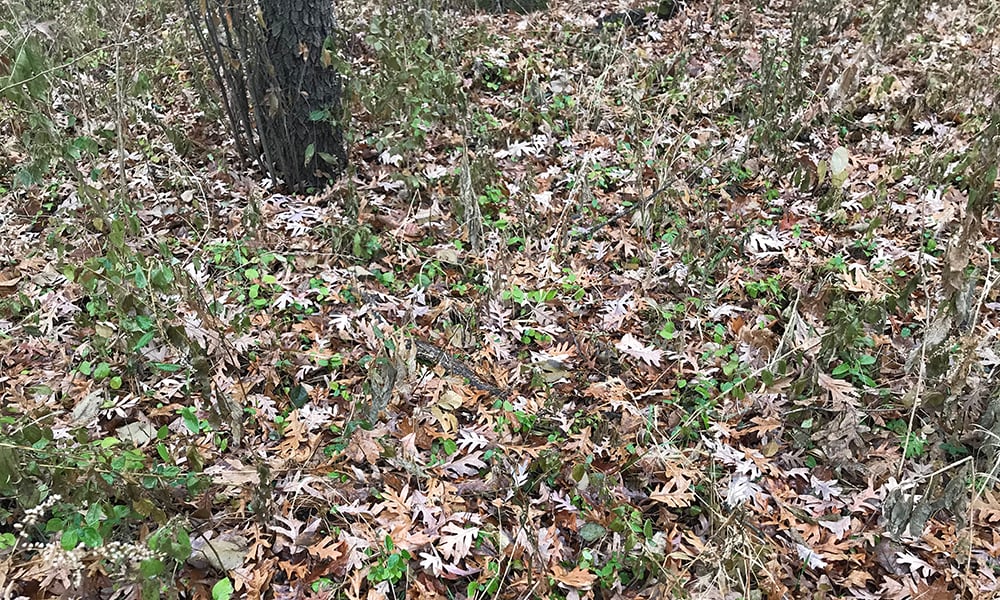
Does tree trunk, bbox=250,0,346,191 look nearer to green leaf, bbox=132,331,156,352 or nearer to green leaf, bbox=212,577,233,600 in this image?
green leaf, bbox=132,331,156,352

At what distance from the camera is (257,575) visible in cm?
243

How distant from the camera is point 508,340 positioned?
356 cm

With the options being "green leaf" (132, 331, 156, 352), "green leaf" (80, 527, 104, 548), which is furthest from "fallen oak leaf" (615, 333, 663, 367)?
"green leaf" (80, 527, 104, 548)

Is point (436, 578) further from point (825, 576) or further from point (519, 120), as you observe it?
point (519, 120)

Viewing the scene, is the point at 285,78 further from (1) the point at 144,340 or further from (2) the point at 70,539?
(2) the point at 70,539

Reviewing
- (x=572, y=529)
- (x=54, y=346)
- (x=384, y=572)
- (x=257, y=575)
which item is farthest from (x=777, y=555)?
(x=54, y=346)

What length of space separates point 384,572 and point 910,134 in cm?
507

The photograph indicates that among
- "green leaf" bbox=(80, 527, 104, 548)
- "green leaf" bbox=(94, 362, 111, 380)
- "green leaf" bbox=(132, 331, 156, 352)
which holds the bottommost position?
"green leaf" bbox=(80, 527, 104, 548)

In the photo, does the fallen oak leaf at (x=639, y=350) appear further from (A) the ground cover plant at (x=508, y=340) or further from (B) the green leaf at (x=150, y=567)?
(B) the green leaf at (x=150, y=567)

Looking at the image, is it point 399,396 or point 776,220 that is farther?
point 776,220

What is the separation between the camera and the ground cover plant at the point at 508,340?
2.51m

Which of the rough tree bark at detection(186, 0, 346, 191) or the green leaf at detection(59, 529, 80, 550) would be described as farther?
the rough tree bark at detection(186, 0, 346, 191)

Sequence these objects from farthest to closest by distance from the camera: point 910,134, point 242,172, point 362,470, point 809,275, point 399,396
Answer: point 910,134 → point 242,172 → point 809,275 → point 399,396 → point 362,470

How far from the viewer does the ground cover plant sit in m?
2.51
